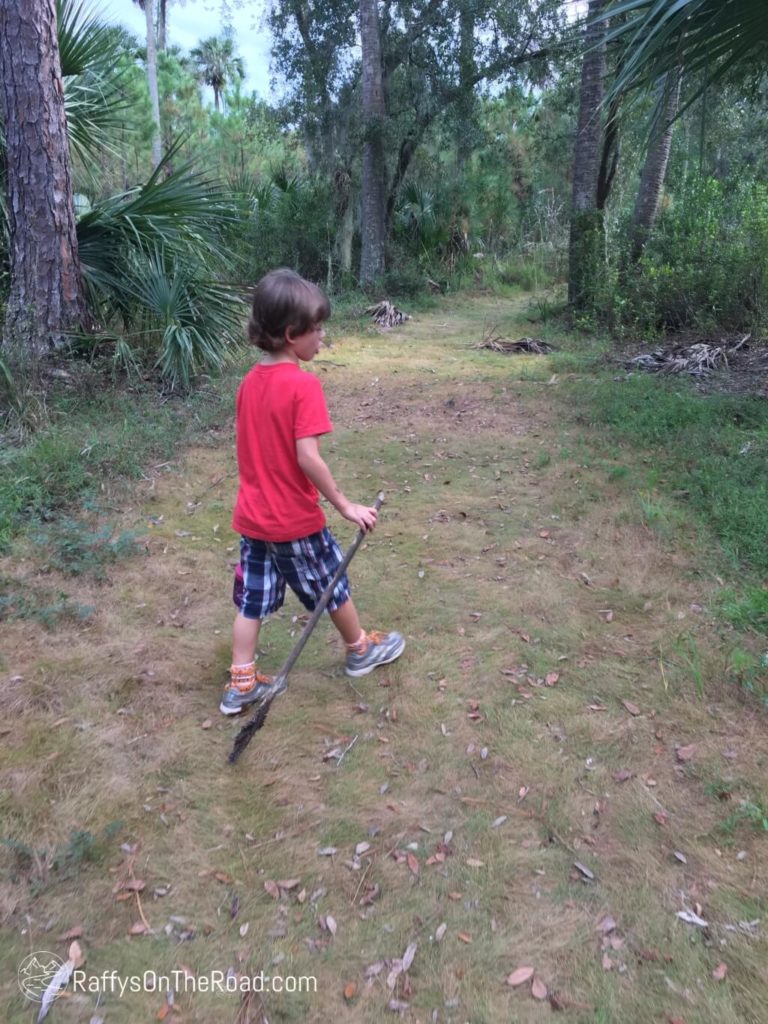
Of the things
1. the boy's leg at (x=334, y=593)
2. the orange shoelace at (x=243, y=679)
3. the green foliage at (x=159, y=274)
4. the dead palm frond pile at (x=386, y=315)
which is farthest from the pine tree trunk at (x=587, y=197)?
the orange shoelace at (x=243, y=679)

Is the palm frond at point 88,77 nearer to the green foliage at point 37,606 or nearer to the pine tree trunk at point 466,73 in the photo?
the green foliage at point 37,606

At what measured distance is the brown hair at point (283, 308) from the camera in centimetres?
239

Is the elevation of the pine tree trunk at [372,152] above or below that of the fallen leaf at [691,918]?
above

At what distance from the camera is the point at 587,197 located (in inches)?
414

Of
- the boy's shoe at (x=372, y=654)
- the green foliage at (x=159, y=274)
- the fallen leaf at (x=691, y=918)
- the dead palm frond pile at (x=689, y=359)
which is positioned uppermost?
the green foliage at (x=159, y=274)

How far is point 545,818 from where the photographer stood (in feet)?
7.47

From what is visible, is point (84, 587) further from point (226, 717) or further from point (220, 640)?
point (226, 717)

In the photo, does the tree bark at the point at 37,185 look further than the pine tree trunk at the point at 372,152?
No

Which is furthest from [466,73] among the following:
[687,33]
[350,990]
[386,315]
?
[350,990]

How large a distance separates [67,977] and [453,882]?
41.2 inches

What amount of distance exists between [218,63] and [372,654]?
4466 centimetres

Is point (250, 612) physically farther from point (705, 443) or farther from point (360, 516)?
point (705, 443)

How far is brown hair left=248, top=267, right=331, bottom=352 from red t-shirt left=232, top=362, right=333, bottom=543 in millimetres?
120

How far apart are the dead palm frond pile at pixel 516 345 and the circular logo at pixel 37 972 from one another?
28.3 feet
